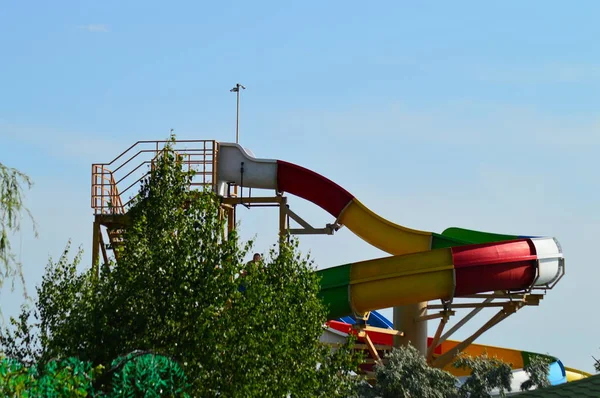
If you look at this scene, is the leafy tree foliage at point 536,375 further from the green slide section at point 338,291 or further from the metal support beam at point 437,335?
the green slide section at point 338,291

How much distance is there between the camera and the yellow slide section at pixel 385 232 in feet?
93.9

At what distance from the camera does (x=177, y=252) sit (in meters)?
18.5

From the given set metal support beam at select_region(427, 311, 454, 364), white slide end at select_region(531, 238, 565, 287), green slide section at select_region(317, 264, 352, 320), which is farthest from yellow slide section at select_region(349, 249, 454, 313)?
white slide end at select_region(531, 238, 565, 287)

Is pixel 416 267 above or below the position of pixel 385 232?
below

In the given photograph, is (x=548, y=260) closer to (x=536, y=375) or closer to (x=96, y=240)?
(x=536, y=375)

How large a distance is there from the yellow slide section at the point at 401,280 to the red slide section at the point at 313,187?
11.9 feet

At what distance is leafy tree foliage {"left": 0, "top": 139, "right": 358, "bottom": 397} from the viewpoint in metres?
17.5

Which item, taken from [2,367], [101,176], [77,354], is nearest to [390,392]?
[77,354]

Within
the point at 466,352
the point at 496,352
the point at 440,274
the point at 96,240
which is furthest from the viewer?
the point at 496,352

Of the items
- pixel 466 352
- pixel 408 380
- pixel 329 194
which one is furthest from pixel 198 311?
pixel 466 352

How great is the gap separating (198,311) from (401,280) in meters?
8.09

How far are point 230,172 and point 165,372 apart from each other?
1272 centimetres

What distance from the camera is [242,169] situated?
28547mm

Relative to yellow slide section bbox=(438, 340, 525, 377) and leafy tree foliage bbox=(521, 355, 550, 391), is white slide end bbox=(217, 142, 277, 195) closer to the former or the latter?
leafy tree foliage bbox=(521, 355, 550, 391)
